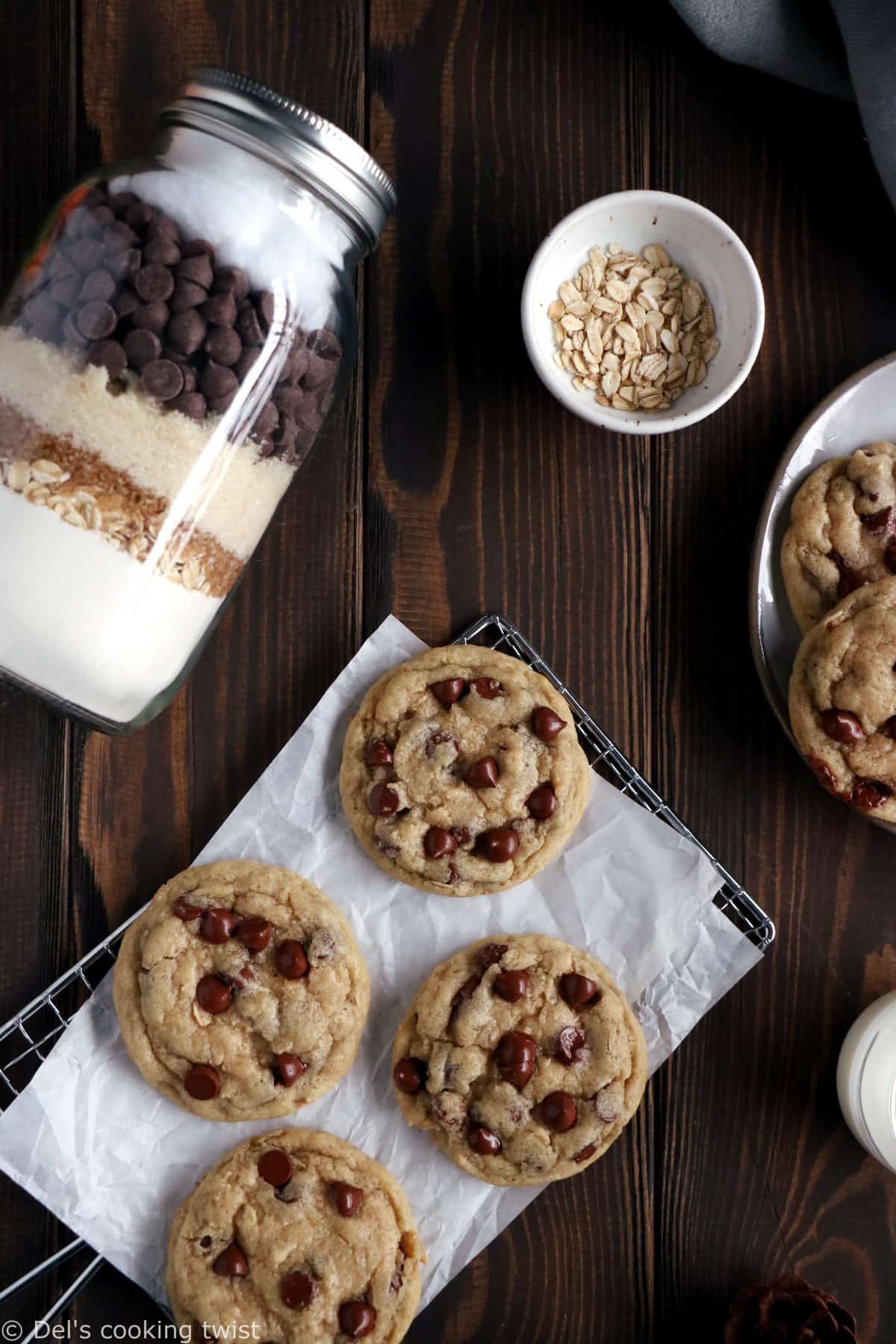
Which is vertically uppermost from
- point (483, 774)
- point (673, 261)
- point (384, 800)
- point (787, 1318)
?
point (673, 261)

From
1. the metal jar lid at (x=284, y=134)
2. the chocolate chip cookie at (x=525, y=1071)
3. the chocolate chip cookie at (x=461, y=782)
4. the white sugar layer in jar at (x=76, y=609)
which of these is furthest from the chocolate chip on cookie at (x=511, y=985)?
the metal jar lid at (x=284, y=134)

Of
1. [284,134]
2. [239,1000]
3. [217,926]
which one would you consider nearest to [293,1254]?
[239,1000]

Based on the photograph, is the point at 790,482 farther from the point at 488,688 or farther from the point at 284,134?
the point at 284,134

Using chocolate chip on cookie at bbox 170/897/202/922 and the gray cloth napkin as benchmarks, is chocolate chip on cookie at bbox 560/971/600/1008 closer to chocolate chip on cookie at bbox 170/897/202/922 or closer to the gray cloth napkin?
chocolate chip on cookie at bbox 170/897/202/922

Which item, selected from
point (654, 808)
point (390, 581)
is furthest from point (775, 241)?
point (654, 808)

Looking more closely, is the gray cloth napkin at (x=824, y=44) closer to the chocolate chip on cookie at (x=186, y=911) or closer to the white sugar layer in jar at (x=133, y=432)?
the white sugar layer in jar at (x=133, y=432)

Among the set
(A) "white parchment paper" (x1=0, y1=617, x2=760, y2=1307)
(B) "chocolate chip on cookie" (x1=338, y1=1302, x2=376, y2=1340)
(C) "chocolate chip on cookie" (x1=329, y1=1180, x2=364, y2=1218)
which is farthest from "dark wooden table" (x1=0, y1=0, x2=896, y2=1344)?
(C) "chocolate chip on cookie" (x1=329, y1=1180, x2=364, y2=1218)
